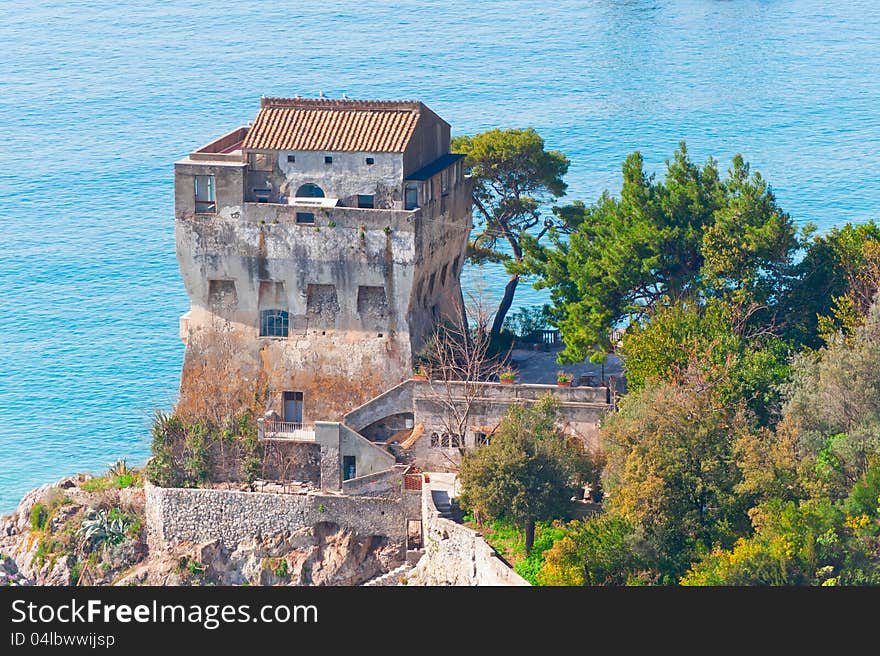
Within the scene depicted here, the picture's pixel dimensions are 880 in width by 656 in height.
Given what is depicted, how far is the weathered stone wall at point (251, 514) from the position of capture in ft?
226

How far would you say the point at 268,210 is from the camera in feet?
234

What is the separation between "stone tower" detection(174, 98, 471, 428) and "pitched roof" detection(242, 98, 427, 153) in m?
0.04

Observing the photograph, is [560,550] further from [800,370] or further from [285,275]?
[285,275]

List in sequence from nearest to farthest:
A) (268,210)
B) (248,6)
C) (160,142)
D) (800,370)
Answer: (800,370), (268,210), (160,142), (248,6)

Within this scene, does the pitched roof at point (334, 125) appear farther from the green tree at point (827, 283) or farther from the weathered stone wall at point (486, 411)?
the green tree at point (827, 283)

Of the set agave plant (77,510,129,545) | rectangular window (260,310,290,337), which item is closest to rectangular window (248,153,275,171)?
rectangular window (260,310,290,337)

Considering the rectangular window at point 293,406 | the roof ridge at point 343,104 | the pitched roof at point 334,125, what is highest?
the roof ridge at point 343,104

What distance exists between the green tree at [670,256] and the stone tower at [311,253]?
5.63m

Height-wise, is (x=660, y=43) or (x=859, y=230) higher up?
(x=660, y=43)

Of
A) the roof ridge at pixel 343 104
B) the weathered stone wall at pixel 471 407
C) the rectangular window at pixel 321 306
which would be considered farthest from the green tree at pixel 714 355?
the roof ridge at pixel 343 104

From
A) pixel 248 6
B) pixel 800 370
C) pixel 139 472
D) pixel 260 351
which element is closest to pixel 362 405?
pixel 260 351

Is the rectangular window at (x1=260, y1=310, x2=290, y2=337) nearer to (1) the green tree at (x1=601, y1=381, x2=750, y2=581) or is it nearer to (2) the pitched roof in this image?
(2) the pitched roof

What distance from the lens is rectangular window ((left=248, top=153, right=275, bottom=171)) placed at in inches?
2835

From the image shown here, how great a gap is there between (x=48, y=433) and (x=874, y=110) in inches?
2695
